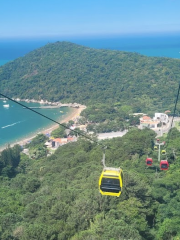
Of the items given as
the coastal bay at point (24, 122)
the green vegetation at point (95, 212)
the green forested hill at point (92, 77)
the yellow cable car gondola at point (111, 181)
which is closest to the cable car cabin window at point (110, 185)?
the yellow cable car gondola at point (111, 181)

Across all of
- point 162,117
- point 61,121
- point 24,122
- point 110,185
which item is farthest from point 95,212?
point 24,122

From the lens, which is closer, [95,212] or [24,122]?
[95,212]

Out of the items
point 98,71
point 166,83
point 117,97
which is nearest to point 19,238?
point 117,97

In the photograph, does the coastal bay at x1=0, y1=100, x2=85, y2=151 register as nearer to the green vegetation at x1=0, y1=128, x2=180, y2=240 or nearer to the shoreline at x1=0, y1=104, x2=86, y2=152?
the shoreline at x1=0, y1=104, x2=86, y2=152

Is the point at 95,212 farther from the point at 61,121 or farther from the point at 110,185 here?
the point at 61,121

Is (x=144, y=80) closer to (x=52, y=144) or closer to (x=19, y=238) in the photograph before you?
(x=52, y=144)

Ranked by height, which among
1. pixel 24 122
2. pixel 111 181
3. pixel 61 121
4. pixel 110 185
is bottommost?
pixel 24 122

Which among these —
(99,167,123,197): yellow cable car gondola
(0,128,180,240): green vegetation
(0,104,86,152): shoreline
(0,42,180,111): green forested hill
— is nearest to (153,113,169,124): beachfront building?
(0,42,180,111): green forested hill
